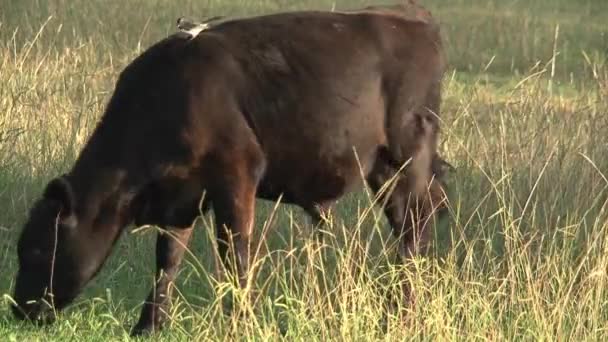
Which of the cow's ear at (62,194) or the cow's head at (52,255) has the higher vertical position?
the cow's ear at (62,194)

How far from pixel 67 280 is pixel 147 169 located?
686mm

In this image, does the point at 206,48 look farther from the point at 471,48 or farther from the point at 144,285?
the point at 471,48

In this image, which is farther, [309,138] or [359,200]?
[359,200]

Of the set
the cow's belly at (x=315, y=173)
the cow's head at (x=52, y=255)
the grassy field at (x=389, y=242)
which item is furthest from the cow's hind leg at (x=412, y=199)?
the cow's head at (x=52, y=255)

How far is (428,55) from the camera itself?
316 inches

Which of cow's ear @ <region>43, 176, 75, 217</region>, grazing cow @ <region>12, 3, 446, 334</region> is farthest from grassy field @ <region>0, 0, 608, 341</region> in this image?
cow's ear @ <region>43, 176, 75, 217</region>

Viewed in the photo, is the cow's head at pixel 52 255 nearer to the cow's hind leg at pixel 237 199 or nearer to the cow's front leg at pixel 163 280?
the cow's front leg at pixel 163 280

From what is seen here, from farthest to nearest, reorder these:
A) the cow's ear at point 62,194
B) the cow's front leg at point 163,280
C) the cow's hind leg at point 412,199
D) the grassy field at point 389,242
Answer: the cow's hind leg at point 412,199 → the cow's front leg at point 163,280 → the cow's ear at point 62,194 → the grassy field at point 389,242

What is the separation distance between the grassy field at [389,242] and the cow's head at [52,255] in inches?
5.8

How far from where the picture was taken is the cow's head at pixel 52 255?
278 inches

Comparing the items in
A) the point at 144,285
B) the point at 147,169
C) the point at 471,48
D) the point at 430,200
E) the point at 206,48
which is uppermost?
the point at 206,48

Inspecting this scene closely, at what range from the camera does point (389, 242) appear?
852 cm

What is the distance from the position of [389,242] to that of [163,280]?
1541mm

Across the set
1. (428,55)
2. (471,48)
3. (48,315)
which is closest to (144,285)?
(48,315)
